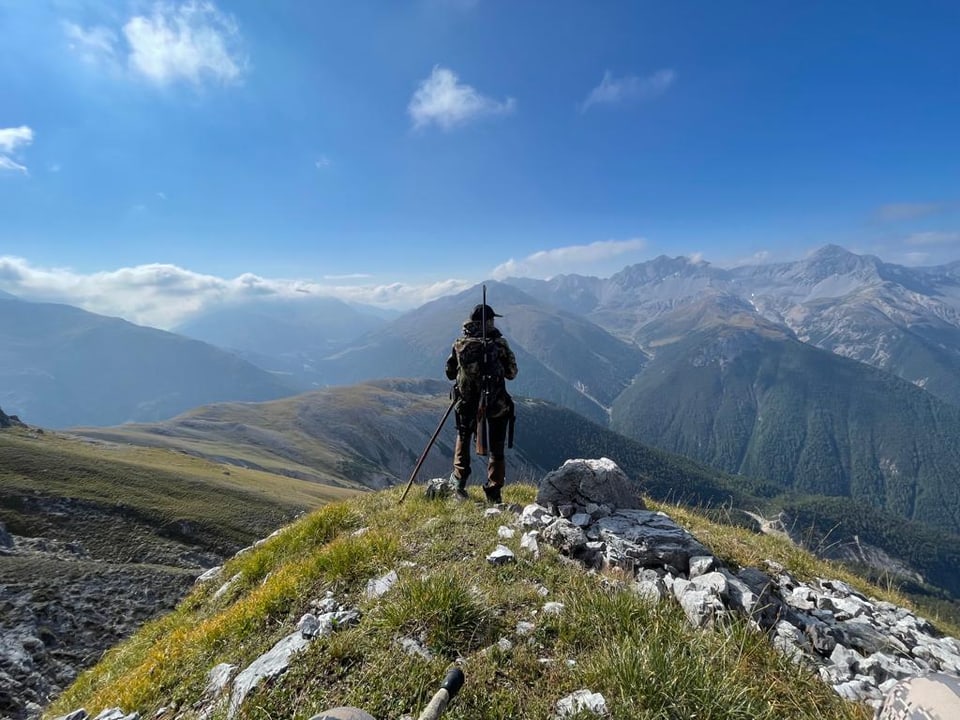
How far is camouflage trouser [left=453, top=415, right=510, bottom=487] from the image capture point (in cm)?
1179

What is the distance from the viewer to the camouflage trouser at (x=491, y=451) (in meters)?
11.8

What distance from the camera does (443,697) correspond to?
3.94 m

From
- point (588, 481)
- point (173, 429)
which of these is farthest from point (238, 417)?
point (588, 481)

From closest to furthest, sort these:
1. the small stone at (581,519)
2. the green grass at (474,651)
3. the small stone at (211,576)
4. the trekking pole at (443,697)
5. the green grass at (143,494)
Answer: the trekking pole at (443,697)
the green grass at (474,651)
the small stone at (581,519)
the small stone at (211,576)
the green grass at (143,494)

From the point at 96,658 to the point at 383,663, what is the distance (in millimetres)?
17745

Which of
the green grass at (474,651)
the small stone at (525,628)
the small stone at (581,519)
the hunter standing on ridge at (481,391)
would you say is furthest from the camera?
the hunter standing on ridge at (481,391)

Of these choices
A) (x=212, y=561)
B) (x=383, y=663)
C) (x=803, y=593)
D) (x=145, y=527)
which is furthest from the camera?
(x=145, y=527)

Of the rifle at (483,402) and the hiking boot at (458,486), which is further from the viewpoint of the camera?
the rifle at (483,402)

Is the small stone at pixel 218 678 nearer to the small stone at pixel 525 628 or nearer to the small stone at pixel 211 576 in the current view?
the small stone at pixel 525 628

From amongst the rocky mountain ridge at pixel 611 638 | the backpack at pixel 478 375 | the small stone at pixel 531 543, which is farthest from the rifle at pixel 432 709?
the backpack at pixel 478 375

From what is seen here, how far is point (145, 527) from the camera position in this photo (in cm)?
4019

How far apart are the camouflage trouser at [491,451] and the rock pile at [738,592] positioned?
1480mm

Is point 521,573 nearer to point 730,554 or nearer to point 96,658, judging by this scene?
point 730,554

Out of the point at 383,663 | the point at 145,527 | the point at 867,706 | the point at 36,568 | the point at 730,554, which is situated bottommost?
the point at 145,527
